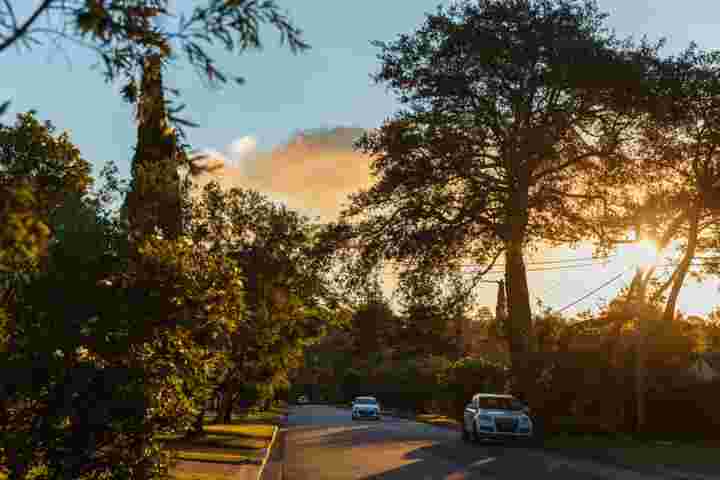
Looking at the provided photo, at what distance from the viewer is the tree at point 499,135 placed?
33625 mm

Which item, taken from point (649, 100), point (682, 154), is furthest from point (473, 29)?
point (682, 154)

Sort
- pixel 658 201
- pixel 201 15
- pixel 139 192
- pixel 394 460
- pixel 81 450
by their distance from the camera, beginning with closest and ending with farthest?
pixel 201 15
pixel 81 450
pixel 139 192
pixel 394 460
pixel 658 201

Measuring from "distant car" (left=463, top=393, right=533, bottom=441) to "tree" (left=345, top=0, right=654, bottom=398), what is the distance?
13.3 ft

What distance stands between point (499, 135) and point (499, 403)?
9163 mm

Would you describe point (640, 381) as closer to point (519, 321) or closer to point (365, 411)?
point (519, 321)

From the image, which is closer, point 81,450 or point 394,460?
point 81,450

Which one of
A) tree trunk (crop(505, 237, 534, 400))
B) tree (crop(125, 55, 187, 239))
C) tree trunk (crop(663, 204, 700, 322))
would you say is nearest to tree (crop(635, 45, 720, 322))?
tree trunk (crop(663, 204, 700, 322))

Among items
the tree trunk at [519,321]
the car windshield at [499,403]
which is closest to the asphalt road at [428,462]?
the car windshield at [499,403]

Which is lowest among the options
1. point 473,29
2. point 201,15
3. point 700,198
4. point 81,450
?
point 81,450

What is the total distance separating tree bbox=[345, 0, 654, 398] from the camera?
1324 inches

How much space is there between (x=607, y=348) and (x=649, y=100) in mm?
9344

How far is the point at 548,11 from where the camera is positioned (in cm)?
3416

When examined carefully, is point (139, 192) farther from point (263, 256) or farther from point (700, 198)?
point (700, 198)

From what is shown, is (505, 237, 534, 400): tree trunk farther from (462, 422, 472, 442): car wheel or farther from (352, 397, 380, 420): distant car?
(352, 397, 380, 420): distant car
